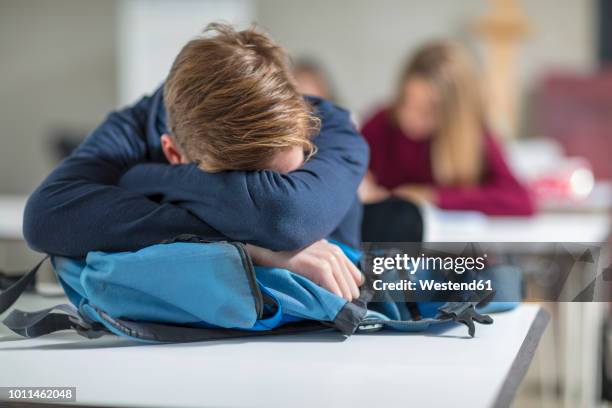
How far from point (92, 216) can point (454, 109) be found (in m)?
1.54

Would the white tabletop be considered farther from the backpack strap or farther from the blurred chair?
the blurred chair

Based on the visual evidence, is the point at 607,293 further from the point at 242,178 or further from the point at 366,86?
the point at 366,86

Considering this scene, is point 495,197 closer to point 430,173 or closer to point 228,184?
point 430,173

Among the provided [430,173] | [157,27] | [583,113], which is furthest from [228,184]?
[157,27]

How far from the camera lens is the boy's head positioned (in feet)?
2.62

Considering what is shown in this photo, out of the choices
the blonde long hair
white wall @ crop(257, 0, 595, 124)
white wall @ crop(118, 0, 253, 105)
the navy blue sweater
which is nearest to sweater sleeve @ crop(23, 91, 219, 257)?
the navy blue sweater

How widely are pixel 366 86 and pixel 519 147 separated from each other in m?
1.05

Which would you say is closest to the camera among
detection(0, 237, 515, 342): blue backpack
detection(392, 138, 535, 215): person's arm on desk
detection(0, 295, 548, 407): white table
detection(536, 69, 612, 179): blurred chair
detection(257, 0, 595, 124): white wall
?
detection(0, 295, 548, 407): white table

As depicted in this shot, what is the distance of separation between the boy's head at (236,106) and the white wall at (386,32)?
145 inches

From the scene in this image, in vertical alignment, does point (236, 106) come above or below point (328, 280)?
above

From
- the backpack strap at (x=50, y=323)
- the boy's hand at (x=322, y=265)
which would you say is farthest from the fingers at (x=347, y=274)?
the backpack strap at (x=50, y=323)

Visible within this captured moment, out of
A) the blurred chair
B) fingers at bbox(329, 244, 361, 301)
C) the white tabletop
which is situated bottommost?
the blurred chair

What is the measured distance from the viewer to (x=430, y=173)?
2.46m

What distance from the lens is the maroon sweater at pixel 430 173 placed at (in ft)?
7.09
